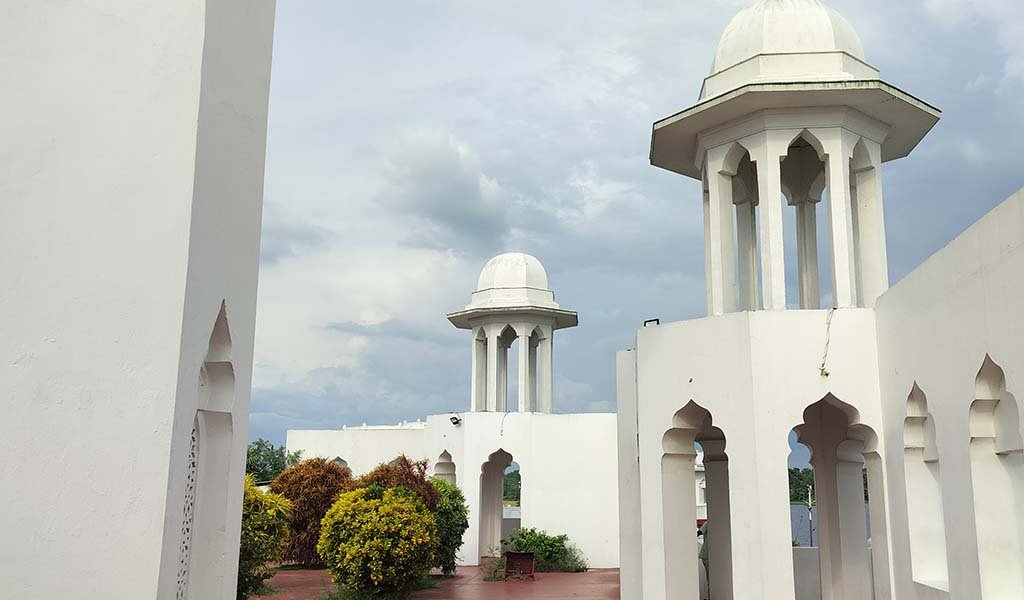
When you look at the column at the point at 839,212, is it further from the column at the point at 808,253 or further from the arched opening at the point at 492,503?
the arched opening at the point at 492,503

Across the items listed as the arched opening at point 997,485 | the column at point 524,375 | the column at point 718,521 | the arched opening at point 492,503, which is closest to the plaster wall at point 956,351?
the arched opening at point 997,485

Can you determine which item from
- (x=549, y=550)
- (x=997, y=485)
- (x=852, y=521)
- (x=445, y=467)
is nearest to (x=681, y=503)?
(x=852, y=521)

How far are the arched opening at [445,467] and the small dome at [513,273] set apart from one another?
4849 mm

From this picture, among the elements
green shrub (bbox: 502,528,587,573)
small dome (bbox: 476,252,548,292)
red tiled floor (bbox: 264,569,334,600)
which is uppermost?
small dome (bbox: 476,252,548,292)

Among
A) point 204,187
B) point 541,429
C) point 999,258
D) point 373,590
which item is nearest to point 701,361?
point 999,258

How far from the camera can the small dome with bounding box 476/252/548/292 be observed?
82.1 ft

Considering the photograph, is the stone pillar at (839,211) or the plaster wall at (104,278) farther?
the stone pillar at (839,211)

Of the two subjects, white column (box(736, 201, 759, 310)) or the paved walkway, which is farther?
the paved walkway

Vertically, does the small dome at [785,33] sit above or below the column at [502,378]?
above

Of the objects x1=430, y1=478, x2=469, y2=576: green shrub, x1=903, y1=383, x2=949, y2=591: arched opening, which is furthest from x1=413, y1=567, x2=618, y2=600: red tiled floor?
x1=903, y1=383, x2=949, y2=591: arched opening

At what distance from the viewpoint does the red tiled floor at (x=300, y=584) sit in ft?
55.4

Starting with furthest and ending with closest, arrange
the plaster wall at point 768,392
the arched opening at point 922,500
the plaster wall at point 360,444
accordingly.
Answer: the plaster wall at point 360,444 < the plaster wall at point 768,392 < the arched opening at point 922,500

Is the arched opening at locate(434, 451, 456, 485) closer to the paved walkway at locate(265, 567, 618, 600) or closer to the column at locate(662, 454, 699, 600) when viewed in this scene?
the paved walkway at locate(265, 567, 618, 600)

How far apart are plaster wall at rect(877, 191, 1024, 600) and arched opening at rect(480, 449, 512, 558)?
16.0 m
